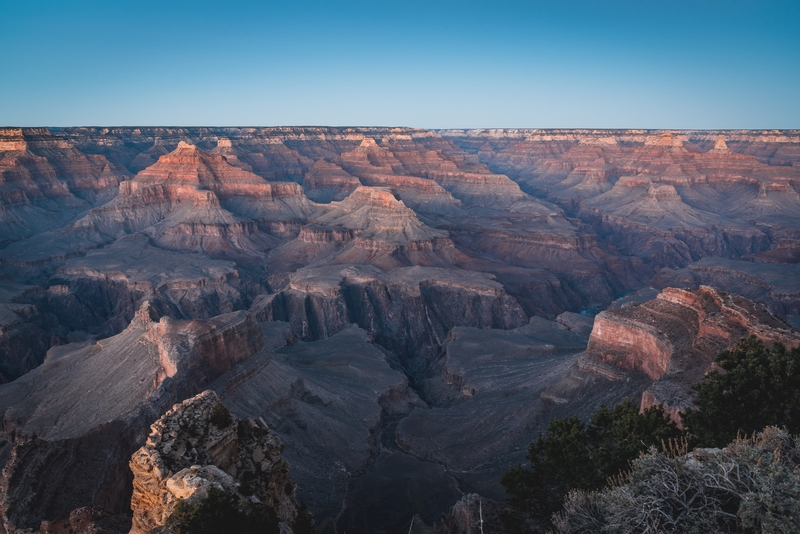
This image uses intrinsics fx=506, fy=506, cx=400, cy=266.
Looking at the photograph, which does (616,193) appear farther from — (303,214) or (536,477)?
(536,477)

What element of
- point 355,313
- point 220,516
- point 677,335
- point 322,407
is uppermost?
point 220,516

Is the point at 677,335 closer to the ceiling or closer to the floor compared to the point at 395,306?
closer to the ceiling

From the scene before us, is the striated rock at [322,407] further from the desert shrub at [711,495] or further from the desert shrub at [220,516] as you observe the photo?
the desert shrub at [711,495]

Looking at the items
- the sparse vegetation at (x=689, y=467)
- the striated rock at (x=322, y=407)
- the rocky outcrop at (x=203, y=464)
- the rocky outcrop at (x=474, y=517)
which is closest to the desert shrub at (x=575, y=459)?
the sparse vegetation at (x=689, y=467)

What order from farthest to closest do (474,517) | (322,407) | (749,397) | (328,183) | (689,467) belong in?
(328,183) < (322,407) < (474,517) < (749,397) < (689,467)

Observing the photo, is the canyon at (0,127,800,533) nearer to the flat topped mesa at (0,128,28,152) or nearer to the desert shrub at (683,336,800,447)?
the flat topped mesa at (0,128,28,152)

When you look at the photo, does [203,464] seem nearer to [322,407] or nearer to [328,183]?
[322,407]

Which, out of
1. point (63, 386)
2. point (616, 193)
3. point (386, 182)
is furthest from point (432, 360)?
point (616, 193)

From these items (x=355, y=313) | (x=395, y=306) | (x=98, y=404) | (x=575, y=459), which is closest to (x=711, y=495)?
(x=575, y=459)
